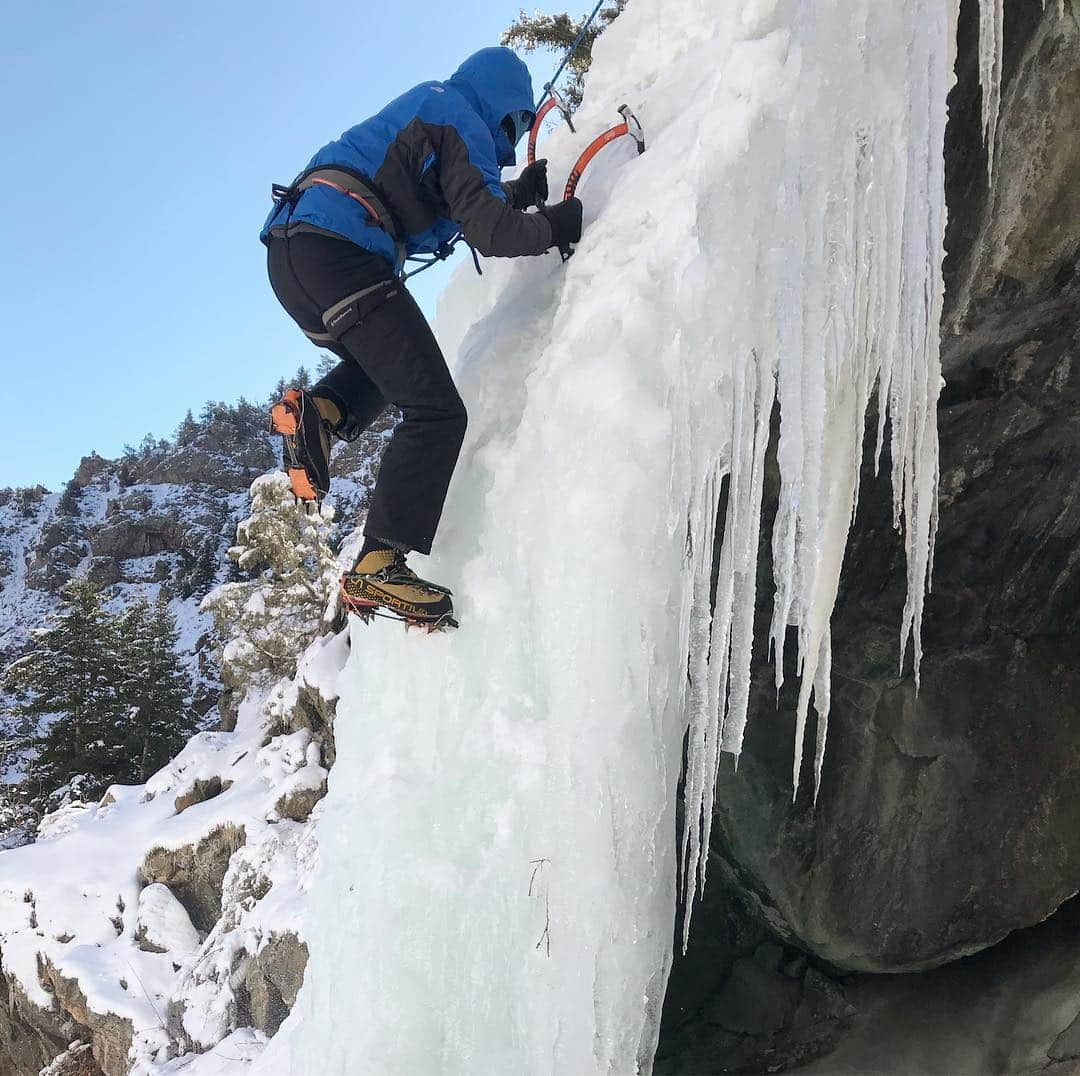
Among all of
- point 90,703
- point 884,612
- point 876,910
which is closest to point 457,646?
point 884,612

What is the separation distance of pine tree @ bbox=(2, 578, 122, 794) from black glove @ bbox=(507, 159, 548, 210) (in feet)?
58.5

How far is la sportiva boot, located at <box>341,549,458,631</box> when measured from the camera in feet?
7.93

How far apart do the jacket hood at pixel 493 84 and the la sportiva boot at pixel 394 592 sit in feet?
4.62

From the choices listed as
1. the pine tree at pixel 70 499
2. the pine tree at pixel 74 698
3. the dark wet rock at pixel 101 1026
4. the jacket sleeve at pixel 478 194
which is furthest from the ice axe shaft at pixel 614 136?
the pine tree at pixel 70 499

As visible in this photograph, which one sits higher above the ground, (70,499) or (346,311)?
(70,499)

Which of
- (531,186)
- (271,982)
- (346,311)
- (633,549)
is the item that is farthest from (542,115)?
(271,982)

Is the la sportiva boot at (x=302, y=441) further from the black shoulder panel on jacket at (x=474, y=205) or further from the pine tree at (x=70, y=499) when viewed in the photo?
the pine tree at (x=70, y=499)

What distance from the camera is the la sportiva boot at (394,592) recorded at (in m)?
2.42

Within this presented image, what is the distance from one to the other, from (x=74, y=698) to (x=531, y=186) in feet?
59.7

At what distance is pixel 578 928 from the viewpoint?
2.12 metres

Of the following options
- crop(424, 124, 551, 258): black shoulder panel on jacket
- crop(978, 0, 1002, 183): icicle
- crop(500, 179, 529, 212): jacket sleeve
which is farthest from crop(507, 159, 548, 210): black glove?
crop(978, 0, 1002, 183): icicle

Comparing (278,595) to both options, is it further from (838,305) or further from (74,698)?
(838,305)

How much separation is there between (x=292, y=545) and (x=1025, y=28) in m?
11.1

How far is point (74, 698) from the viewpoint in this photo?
17.6 metres
